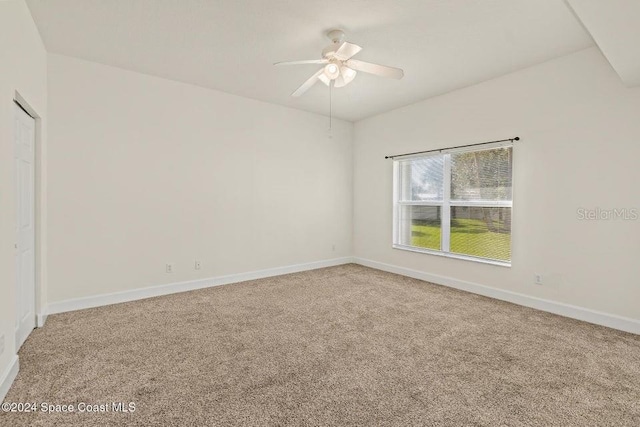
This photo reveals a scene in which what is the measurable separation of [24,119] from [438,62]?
4.13 meters

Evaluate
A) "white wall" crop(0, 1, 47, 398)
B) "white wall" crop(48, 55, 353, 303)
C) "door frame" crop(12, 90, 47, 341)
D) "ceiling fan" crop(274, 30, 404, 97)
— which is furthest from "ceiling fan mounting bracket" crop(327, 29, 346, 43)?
"door frame" crop(12, 90, 47, 341)

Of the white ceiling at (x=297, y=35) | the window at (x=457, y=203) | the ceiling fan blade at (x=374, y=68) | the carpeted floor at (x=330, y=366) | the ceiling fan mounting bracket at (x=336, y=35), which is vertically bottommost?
the carpeted floor at (x=330, y=366)

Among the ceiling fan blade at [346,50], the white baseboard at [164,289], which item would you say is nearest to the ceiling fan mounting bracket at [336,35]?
the ceiling fan blade at [346,50]

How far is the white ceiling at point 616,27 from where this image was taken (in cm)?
192

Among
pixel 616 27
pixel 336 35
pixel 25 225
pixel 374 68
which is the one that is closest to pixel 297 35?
pixel 336 35

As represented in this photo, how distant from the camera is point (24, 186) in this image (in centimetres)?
271

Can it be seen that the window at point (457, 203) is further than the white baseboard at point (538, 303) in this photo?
Yes

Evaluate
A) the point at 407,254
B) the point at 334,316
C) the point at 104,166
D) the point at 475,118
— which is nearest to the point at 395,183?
the point at 407,254

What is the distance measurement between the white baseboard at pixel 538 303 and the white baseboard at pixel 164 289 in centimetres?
190

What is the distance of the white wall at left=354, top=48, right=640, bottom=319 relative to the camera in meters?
2.91

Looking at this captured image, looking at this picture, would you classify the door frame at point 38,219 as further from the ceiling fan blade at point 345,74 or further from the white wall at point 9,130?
the ceiling fan blade at point 345,74

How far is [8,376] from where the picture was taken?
1946mm

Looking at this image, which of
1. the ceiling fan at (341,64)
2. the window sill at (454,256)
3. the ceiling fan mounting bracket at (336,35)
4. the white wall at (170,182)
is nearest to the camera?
the ceiling fan at (341,64)

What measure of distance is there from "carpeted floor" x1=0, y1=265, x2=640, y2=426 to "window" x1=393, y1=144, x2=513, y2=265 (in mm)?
912
